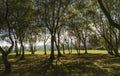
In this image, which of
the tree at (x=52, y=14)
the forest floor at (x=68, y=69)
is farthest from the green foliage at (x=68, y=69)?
the tree at (x=52, y=14)

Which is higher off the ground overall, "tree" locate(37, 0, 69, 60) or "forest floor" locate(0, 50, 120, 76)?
"tree" locate(37, 0, 69, 60)

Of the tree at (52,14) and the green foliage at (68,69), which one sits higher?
the tree at (52,14)

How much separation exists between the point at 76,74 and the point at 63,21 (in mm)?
31308

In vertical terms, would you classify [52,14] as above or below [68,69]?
above

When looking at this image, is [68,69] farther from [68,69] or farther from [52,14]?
[52,14]

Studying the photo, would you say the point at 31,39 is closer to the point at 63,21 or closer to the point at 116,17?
the point at 63,21

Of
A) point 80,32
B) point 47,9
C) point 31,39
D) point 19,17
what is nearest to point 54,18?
point 47,9

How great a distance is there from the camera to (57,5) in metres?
53.2

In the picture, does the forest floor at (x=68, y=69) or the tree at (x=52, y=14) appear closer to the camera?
the forest floor at (x=68, y=69)

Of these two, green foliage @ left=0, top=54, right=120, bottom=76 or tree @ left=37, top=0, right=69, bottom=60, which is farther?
tree @ left=37, top=0, right=69, bottom=60

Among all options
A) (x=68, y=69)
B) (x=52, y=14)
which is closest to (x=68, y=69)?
(x=68, y=69)

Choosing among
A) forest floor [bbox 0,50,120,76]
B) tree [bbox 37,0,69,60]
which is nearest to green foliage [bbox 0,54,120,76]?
forest floor [bbox 0,50,120,76]

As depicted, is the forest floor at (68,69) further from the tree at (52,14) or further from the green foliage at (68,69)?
the tree at (52,14)

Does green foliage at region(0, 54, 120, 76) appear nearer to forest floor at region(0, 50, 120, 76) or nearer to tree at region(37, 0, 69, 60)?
forest floor at region(0, 50, 120, 76)
